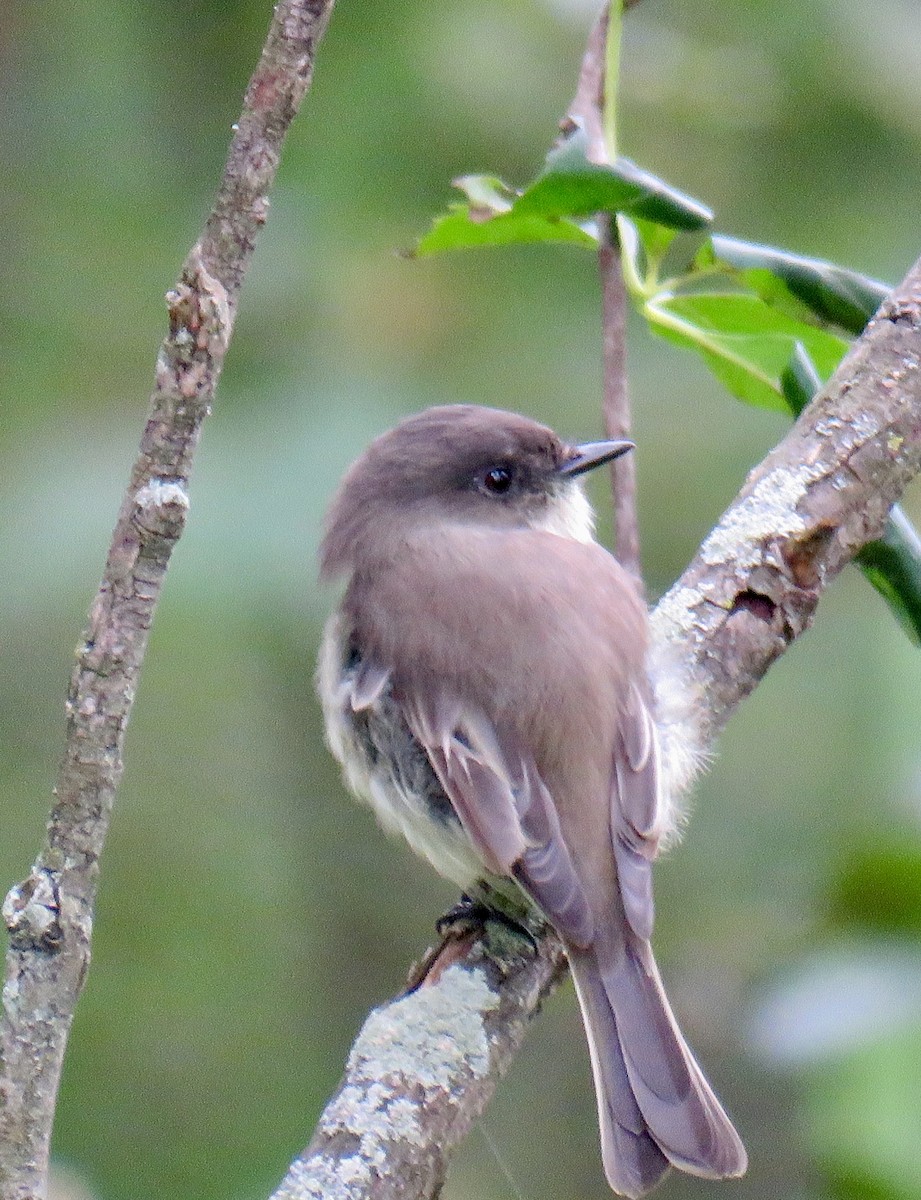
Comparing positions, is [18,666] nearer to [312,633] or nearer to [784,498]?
[312,633]

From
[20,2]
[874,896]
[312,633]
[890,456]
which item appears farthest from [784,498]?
[20,2]

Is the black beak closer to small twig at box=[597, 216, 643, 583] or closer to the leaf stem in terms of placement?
small twig at box=[597, 216, 643, 583]

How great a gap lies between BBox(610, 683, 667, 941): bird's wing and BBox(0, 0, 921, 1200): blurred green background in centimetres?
135

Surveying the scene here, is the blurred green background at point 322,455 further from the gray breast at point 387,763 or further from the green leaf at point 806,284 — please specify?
the green leaf at point 806,284

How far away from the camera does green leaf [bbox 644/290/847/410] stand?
3207 mm

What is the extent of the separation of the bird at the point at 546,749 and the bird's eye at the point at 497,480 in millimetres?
171

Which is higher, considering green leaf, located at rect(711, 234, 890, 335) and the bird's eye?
green leaf, located at rect(711, 234, 890, 335)

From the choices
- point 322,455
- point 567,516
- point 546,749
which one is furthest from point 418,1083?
point 322,455

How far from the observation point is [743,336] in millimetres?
3244

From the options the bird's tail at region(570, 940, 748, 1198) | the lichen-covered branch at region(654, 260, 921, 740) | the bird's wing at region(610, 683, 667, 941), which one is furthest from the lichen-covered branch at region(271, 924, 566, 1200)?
the lichen-covered branch at region(654, 260, 921, 740)

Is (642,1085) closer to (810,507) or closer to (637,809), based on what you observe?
(637,809)

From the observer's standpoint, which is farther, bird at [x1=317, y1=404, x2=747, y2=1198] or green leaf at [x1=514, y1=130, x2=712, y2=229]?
green leaf at [x1=514, y1=130, x2=712, y2=229]

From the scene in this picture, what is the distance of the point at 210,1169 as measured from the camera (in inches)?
172

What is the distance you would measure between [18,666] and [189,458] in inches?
124
